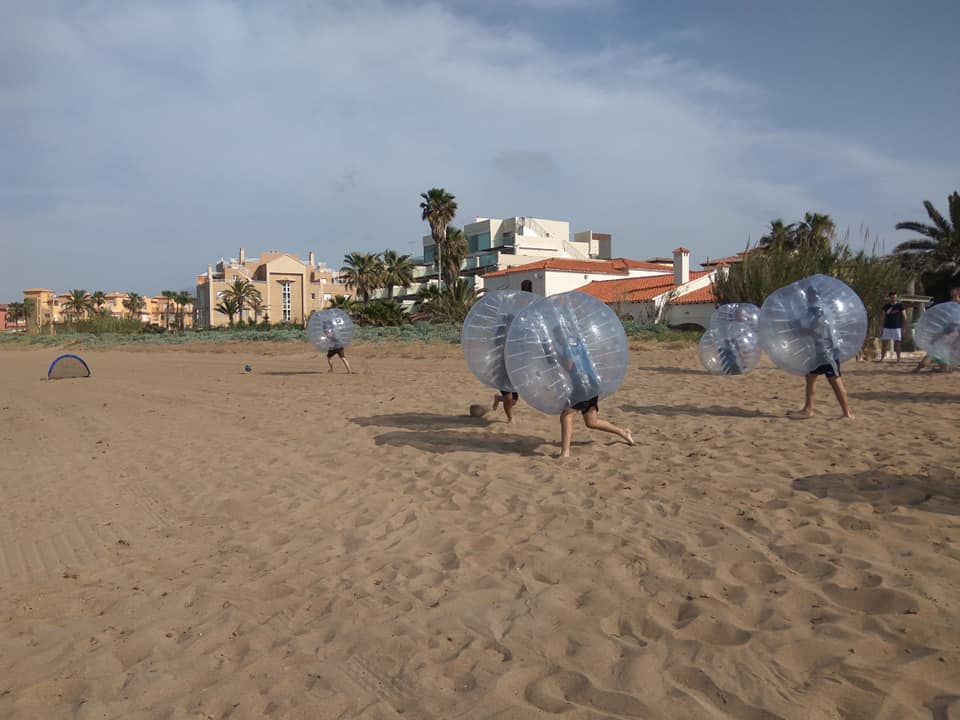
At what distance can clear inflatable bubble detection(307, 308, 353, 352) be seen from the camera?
16.5 meters

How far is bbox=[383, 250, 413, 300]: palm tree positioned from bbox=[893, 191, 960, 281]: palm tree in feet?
160

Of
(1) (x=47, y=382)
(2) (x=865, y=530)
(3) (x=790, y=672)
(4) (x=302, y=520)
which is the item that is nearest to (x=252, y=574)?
(4) (x=302, y=520)

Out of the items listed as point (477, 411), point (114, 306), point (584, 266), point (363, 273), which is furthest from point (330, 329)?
point (114, 306)

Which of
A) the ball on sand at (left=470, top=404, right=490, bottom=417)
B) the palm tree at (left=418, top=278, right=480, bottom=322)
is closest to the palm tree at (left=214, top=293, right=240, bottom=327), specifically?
the palm tree at (left=418, top=278, right=480, bottom=322)

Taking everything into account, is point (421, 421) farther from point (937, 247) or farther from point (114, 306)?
point (114, 306)

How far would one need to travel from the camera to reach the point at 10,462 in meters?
7.99

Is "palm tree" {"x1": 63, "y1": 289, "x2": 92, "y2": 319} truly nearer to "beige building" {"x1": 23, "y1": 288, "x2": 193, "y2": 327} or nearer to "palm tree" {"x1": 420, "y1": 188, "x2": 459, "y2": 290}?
→ "beige building" {"x1": 23, "y1": 288, "x2": 193, "y2": 327}

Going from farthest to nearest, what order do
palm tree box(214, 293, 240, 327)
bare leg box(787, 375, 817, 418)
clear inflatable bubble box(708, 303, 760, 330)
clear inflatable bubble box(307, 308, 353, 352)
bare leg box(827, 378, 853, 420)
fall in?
1. palm tree box(214, 293, 240, 327)
2. clear inflatable bubble box(307, 308, 353, 352)
3. clear inflatable bubble box(708, 303, 760, 330)
4. bare leg box(787, 375, 817, 418)
5. bare leg box(827, 378, 853, 420)

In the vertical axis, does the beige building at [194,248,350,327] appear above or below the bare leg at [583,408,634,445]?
above

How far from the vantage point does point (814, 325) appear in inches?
325

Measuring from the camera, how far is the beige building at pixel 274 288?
86.3 meters

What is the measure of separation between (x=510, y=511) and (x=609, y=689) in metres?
2.57

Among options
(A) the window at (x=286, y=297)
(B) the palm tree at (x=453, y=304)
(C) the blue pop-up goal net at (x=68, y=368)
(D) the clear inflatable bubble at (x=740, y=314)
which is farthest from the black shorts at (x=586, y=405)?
(A) the window at (x=286, y=297)

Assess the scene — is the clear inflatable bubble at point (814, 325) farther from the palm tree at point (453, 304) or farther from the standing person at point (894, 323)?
the palm tree at point (453, 304)
